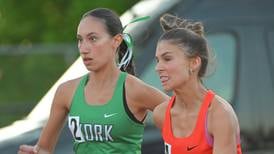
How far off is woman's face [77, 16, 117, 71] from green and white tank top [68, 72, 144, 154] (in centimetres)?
19

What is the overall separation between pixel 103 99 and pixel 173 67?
25.1 inches

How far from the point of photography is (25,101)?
16484 mm

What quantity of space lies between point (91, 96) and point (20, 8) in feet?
43.1

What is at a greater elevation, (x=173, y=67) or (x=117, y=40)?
(x=117, y=40)

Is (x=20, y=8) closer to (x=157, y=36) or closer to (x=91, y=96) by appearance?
(x=157, y=36)

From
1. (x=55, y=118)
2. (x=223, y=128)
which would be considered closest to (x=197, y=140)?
(x=223, y=128)

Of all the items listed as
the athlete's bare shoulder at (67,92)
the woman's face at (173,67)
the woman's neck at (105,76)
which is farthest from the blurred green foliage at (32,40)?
the woman's face at (173,67)

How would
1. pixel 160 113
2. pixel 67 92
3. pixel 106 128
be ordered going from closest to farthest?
1. pixel 160 113
2. pixel 106 128
3. pixel 67 92

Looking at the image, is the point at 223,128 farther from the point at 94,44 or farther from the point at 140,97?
the point at 94,44

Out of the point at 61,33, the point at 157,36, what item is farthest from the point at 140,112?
the point at 61,33

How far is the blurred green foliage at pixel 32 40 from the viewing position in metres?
16.5

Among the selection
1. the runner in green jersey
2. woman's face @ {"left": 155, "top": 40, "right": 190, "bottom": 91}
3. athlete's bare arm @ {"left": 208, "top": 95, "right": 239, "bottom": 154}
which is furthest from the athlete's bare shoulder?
athlete's bare arm @ {"left": 208, "top": 95, "right": 239, "bottom": 154}

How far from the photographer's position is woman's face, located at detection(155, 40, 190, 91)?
5855 millimetres

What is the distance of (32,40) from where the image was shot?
20.0 m
